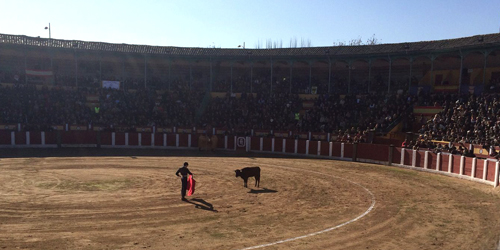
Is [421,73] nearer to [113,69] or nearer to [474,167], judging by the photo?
[474,167]

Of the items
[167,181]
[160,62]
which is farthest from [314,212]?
[160,62]

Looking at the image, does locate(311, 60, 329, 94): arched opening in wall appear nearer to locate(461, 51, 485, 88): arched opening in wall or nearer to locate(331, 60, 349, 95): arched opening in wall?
locate(331, 60, 349, 95): arched opening in wall

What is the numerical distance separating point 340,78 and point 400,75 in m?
6.28

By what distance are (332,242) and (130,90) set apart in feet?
114

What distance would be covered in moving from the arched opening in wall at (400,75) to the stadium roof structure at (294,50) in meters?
2.97

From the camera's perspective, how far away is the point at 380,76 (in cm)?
3934

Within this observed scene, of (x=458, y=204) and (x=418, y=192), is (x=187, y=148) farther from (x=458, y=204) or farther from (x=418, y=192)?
(x=458, y=204)

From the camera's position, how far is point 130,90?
3981cm

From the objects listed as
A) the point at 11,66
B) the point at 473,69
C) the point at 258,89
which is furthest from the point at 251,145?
the point at 11,66

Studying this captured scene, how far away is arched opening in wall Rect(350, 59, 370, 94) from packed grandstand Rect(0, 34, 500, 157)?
14 centimetres

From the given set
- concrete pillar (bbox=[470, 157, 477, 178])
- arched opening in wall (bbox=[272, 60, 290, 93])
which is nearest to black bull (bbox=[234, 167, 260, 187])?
concrete pillar (bbox=[470, 157, 477, 178])

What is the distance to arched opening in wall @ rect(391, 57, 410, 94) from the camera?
123 feet

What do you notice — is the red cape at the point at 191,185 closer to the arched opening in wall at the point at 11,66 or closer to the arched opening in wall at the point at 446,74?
the arched opening in wall at the point at 446,74

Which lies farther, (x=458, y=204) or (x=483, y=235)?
(x=458, y=204)
